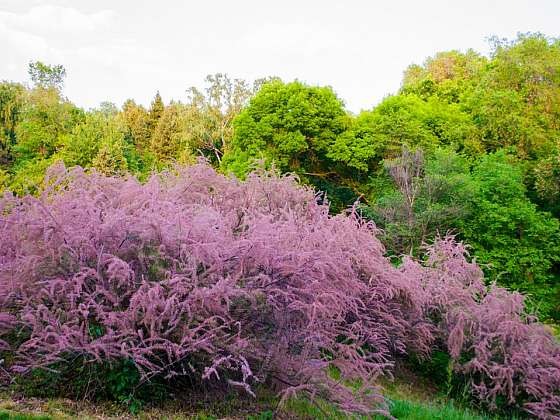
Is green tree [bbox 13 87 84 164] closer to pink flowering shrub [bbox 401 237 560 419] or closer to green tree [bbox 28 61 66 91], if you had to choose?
green tree [bbox 28 61 66 91]

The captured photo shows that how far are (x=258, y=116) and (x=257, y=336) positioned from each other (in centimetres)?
2578

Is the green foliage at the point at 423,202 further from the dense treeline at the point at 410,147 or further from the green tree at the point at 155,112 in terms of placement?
the green tree at the point at 155,112

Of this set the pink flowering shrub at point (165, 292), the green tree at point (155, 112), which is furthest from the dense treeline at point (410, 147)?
the green tree at point (155, 112)

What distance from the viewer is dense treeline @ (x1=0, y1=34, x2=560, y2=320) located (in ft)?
66.7

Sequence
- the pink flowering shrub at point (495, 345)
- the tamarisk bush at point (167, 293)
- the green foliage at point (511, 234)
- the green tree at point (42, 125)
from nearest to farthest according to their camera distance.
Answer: the tamarisk bush at point (167, 293)
the pink flowering shrub at point (495, 345)
the green foliage at point (511, 234)
the green tree at point (42, 125)

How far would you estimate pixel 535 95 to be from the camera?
25.1m

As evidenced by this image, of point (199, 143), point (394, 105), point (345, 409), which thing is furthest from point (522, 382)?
point (199, 143)

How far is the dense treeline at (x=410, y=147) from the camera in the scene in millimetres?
20328

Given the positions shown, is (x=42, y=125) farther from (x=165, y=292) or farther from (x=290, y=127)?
(x=165, y=292)

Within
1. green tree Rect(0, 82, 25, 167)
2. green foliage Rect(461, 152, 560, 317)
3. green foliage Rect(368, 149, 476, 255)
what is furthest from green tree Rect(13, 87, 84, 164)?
green foliage Rect(461, 152, 560, 317)

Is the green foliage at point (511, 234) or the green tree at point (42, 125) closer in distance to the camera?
the green foliage at point (511, 234)

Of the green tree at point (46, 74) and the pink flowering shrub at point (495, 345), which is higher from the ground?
the green tree at point (46, 74)

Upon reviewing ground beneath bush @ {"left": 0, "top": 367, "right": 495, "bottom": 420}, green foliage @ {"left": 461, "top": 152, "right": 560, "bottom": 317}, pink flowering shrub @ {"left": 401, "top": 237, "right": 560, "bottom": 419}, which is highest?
green foliage @ {"left": 461, "top": 152, "right": 560, "bottom": 317}

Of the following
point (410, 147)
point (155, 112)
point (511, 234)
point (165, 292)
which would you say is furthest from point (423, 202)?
point (155, 112)
